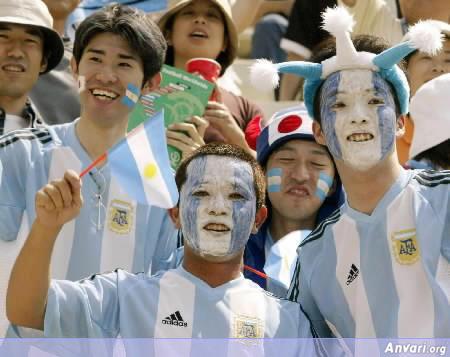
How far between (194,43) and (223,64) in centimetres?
25

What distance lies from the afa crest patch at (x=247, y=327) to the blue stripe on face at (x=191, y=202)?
1.09 ft

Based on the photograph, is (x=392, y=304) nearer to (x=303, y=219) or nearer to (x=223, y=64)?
(x=303, y=219)

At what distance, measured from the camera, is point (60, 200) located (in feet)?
11.7

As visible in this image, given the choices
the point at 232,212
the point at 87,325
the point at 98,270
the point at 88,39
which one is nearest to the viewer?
the point at 87,325

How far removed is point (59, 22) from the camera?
6.29 metres

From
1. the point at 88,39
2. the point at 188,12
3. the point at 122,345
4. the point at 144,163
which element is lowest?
the point at 122,345

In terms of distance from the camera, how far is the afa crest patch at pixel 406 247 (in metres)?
3.94

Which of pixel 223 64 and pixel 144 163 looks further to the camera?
pixel 223 64

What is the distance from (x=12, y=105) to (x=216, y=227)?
5.57ft

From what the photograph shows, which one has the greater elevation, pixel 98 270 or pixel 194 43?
pixel 194 43

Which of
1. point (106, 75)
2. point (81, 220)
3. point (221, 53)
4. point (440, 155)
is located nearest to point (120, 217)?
point (81, 220)

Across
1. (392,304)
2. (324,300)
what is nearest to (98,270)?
(324,300)

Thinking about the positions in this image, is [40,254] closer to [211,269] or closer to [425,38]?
[211,269]

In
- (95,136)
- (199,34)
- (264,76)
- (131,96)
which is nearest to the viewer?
(264,76)
